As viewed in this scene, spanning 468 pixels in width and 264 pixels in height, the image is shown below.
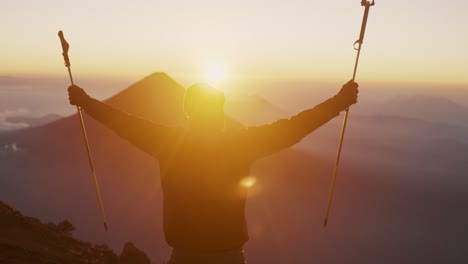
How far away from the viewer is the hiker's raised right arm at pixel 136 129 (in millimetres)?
4059

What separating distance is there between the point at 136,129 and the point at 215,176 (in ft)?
3.19

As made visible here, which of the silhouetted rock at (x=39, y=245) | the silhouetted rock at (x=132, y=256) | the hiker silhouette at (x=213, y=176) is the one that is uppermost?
the hiker silhouette at (x=213, y=176)

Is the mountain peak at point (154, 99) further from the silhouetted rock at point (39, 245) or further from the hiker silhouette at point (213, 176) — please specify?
the hiker silhouette at point (213, 176)

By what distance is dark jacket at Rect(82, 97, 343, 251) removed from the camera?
386 cm

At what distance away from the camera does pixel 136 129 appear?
13.6 ft

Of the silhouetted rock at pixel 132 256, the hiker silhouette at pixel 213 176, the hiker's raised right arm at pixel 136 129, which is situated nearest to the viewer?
the hiker silhouette at pixel 213 176

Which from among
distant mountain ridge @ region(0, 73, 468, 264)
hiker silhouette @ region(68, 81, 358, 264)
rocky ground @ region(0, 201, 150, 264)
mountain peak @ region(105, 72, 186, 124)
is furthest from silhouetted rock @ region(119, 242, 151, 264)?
mountain peak @ region(105, 72, 186, 124)

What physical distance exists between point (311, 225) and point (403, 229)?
621 inches

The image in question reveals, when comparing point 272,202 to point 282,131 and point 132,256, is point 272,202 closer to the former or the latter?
point 132,256

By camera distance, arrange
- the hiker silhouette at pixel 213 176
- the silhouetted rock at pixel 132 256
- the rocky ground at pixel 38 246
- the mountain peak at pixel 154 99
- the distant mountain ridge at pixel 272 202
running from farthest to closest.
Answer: the mountain peak at pixel 154 99 → the distant mountain ridge at pixel 272 202 → the silhouetted rock at pixel 132 256 → the rocky ground at pixel 38 246 → the hiker silhouette at pixel 213 176

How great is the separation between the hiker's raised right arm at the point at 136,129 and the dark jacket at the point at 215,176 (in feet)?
0.44

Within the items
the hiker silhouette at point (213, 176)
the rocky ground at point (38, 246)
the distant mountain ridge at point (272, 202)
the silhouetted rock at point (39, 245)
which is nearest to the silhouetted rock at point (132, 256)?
the rocky ground at point (38, 246)

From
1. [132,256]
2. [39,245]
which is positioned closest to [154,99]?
[132,256]

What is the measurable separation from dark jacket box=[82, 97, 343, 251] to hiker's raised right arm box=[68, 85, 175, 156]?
0.13 meters
